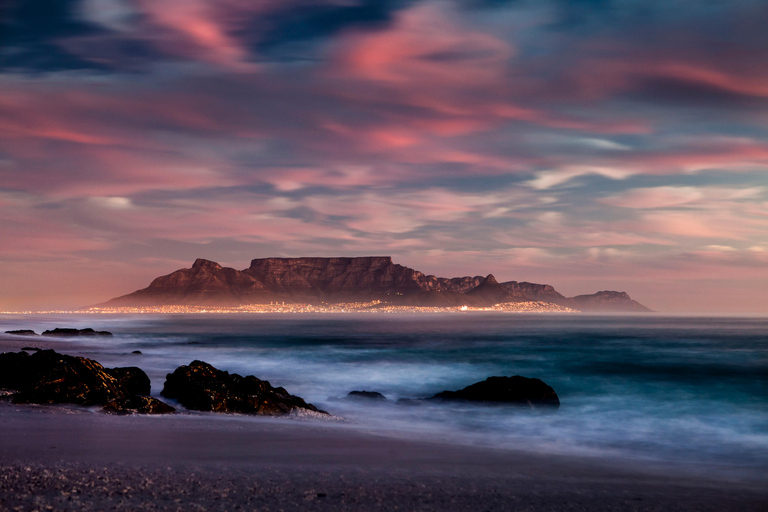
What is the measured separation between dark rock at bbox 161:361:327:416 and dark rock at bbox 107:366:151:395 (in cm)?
133

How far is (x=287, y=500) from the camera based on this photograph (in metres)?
6.62

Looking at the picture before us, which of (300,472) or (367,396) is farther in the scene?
(367,396)

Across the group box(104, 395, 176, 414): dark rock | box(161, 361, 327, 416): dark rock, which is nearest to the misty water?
box(161, 361, 327, 416): dark rock

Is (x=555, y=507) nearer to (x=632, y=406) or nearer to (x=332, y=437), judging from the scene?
(x=332, y=437)

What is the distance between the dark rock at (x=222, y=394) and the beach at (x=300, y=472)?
1743 mm

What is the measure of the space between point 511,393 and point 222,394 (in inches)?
418

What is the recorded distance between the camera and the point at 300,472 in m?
8.27

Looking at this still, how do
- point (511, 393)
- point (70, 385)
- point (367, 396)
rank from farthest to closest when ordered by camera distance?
point (367, 396), point (511, 393), point (70, 385)

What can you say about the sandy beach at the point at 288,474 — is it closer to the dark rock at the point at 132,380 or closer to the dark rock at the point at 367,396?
the dark rock at the point at 132,380

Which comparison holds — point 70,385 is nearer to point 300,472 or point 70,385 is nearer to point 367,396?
point 300,472

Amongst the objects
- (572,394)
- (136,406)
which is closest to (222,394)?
(136,406)

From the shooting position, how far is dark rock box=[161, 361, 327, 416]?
15016mm

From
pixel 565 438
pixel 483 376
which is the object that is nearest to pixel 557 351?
pixel 483 376

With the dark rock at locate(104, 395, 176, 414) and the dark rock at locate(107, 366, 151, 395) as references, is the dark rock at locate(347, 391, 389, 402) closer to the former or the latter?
the dark rock at locate(107, 366, 151, 395)
